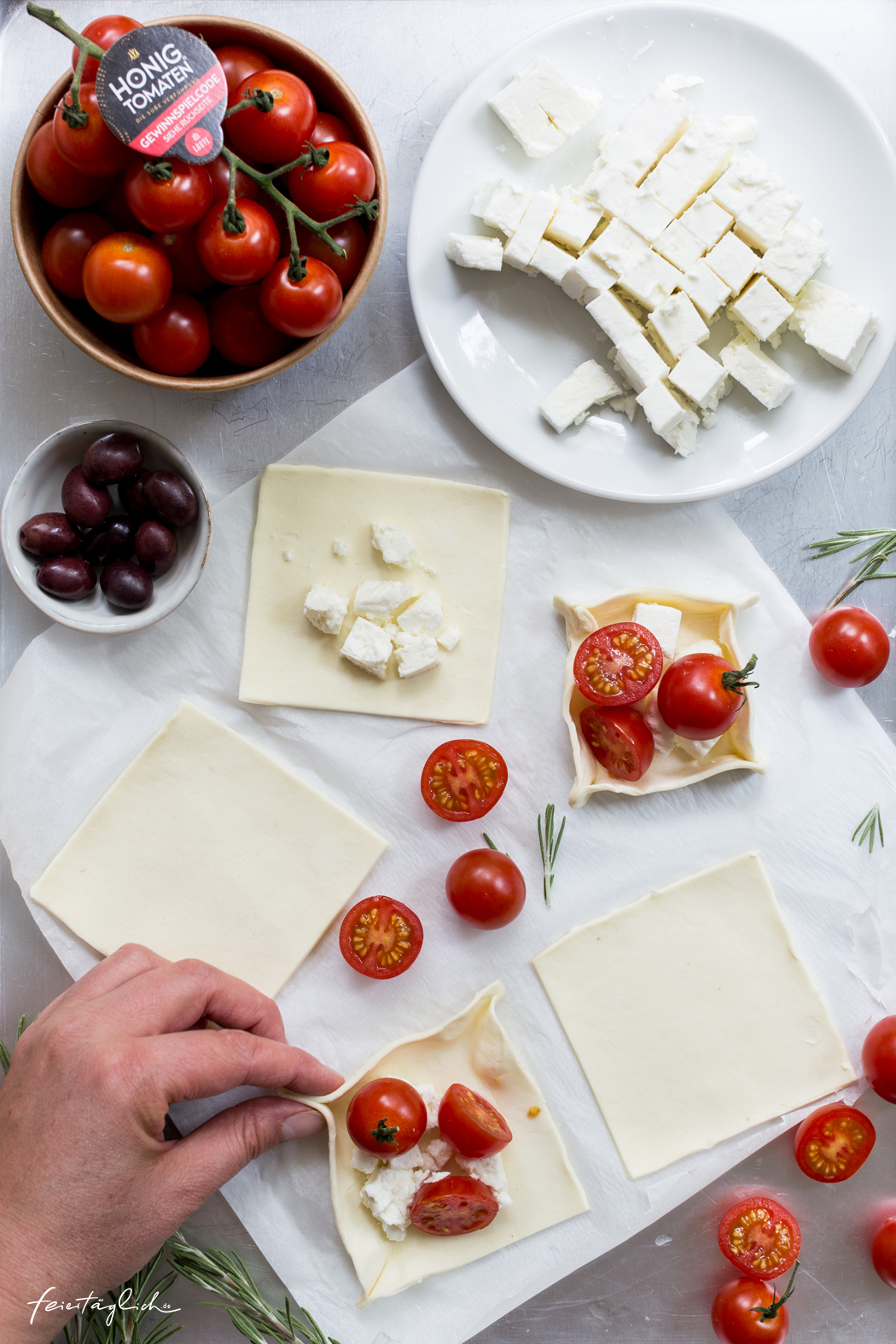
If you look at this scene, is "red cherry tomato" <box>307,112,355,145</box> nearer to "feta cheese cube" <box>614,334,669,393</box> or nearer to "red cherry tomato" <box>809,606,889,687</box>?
"feta cheese cube" <box>614,334,669,393</box>

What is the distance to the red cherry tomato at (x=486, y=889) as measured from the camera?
4.97ft

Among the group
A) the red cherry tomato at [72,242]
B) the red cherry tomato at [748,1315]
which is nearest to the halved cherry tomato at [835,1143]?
the red cherry tomato at [748,1315]

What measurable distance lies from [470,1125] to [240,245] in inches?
54.4

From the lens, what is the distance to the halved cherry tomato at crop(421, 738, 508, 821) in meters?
1.53

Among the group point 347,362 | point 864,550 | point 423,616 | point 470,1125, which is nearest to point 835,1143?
point 470,1125

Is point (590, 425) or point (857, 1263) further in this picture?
point (857, 1263)

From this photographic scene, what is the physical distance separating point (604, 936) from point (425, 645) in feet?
1.98

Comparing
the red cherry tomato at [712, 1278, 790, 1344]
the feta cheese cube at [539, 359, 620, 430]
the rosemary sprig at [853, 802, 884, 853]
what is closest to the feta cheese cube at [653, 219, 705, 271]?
the feta cheese cube at [539, 359, 620, 430]

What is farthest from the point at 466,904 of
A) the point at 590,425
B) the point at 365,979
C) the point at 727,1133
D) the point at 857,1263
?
the point at 857,1263

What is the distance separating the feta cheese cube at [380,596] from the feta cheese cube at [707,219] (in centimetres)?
75

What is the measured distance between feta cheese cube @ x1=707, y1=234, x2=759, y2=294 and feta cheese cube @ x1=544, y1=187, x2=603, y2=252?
0.66 feet

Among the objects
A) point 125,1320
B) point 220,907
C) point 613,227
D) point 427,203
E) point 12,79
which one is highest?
point 613,227

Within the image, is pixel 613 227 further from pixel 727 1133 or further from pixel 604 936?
pixel 727 1133

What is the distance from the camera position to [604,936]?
62.3 inches
